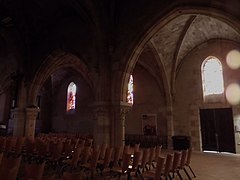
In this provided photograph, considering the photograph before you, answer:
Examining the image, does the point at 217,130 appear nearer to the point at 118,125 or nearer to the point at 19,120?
the point at 118,125

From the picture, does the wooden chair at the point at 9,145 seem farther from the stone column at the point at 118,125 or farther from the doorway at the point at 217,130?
the doorway at the point at 217,130

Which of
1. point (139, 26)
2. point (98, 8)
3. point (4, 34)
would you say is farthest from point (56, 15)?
point (139, 26)

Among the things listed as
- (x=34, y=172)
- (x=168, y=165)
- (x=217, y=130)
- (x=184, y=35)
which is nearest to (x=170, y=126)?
(x=217, y=130)

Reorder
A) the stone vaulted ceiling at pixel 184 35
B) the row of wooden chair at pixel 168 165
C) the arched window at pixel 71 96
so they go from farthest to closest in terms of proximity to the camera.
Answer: the arched window at pixel 71 96, the stone vaulted ceiling at pixel 184 35, the row of wooden chair at pixel 168 165

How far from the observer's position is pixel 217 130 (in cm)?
1241

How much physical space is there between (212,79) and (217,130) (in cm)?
308

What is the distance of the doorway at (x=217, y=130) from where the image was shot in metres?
11.8

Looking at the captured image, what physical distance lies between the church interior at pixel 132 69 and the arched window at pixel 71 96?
3607 mm

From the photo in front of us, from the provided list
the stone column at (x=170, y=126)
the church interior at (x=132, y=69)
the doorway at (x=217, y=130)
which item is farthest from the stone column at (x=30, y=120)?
the doorway at (x=217, y=130)

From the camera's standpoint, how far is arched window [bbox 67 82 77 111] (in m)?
20.0

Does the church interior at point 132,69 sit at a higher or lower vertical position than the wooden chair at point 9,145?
higher

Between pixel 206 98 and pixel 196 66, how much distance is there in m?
2.15

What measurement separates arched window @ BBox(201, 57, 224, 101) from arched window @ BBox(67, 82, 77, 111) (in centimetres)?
1172

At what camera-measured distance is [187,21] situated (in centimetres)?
1074
